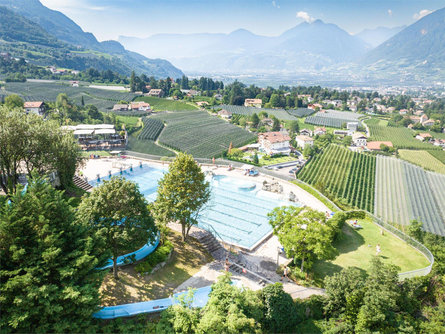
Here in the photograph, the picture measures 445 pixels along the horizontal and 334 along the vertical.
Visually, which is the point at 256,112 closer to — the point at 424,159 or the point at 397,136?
the point at 397,136

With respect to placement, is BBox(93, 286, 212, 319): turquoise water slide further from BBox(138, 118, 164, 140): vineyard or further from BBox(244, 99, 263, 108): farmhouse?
BBox(244, 99, 263, 108): farmhouse

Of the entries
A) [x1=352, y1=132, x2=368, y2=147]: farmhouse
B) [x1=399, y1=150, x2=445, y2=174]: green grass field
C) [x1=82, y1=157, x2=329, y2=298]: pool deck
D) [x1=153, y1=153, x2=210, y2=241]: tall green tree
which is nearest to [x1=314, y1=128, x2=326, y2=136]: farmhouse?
[x1=352, y1=132, x2=368, y2=147]: farmhouse

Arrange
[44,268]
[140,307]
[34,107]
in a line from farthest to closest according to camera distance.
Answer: [34,107] < [140,307] < [44,268]

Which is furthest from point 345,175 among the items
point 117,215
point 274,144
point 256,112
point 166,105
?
point 166,105

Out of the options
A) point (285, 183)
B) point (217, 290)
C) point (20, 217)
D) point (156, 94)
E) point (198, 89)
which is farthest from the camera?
point (198, 89)

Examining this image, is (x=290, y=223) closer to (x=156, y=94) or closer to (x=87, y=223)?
(x=87, y=223)

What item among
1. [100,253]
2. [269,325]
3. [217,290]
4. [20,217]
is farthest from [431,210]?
[20,217]

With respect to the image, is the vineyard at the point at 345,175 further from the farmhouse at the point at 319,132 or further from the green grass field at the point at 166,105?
the green grass field at the point at 166,105

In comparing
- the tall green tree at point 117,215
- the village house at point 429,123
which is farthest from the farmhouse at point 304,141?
the village house at point 429,123

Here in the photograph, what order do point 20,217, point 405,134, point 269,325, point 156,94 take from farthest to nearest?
point 156,94, point 405,134, point 269,325, point 20,217
